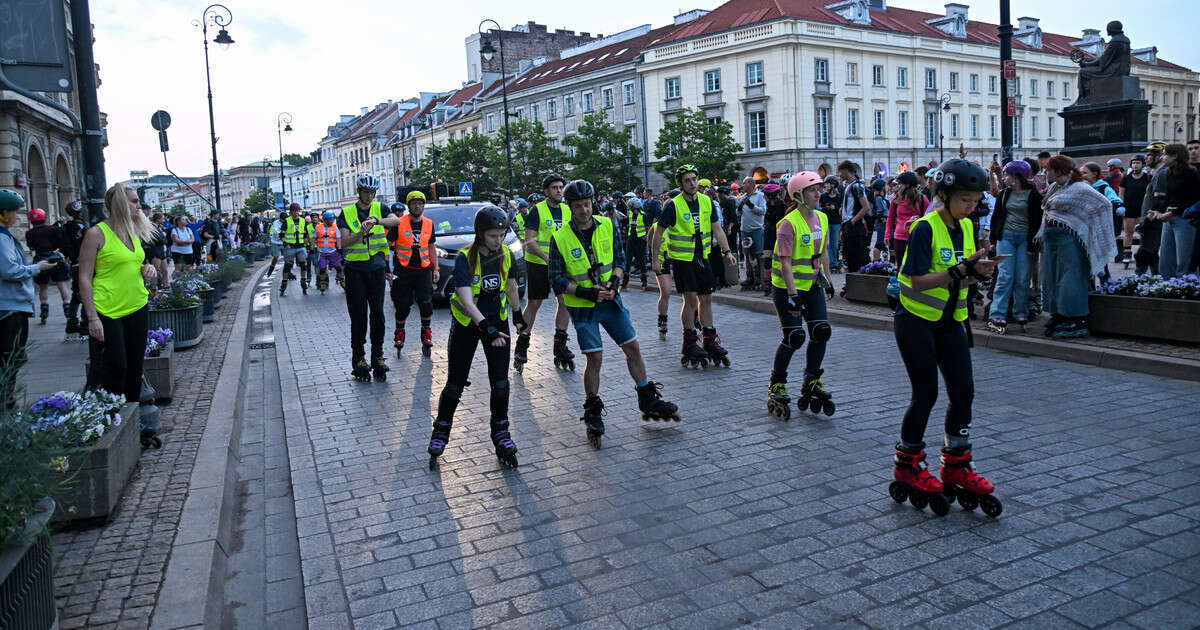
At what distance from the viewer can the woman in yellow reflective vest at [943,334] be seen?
4.81 metres

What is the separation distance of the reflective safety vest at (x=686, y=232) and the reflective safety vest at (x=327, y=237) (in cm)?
1164

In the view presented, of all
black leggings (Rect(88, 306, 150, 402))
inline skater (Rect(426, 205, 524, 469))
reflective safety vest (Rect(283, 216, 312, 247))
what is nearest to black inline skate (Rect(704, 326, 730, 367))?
inline skater (Rect(426, 205, 524, 469))

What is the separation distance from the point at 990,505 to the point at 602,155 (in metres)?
56.9

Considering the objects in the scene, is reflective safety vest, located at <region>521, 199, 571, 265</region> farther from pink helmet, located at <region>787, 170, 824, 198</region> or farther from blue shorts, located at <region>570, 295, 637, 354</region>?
pink helmet, located at <region>787, 170, 824, 198</region>

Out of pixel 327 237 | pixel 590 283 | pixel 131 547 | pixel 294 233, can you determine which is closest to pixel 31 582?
pixel 131 547

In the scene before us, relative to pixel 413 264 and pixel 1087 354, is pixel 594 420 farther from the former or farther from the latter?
pixel 1087 354

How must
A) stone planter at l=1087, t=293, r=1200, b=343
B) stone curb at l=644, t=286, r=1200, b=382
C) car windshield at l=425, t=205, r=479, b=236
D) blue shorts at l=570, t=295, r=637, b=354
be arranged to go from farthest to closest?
car windshield at l=425, t=205, r=479, b=236, stone planter at l=1087, t=293, r=1200, b=343, stone curb at l=644, t=286, r=1200, b=382, blue shorts at l=570, t=295, r=637, b=354

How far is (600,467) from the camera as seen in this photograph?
19.9 ft

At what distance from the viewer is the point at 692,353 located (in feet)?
30.7

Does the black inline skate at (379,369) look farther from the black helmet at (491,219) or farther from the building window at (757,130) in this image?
the building window at (757,130)

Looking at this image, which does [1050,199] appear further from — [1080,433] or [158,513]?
[158,513]

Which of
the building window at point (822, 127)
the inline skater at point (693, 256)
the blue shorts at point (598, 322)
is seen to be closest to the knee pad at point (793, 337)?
the blue shorts at point (598, 322)

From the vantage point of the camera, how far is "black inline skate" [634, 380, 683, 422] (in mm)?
6883

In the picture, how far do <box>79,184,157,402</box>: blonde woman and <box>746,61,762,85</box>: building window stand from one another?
54960mm
